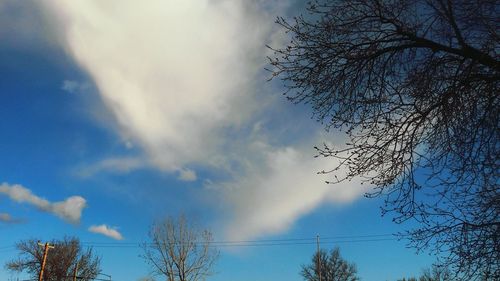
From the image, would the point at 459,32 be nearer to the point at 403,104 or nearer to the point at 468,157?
the point at 403,104

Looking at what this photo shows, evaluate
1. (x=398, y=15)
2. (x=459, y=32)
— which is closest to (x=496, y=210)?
(x=459, y=32)

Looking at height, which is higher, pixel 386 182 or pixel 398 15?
pixel 398 15

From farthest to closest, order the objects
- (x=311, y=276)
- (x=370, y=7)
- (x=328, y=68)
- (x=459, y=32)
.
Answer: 1. (x=311, y=276)
2. (x=328, y=68)
3. (x=370, y=7)
4. (x=459, y=32)

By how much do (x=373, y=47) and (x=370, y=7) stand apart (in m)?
0.64

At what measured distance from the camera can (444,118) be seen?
23.0 feet

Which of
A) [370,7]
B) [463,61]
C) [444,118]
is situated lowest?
[444,118]

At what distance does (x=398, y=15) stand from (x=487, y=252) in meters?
3.99

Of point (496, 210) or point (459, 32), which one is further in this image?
point (496, 210)

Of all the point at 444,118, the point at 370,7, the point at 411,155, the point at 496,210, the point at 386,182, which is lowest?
the point at 496,210

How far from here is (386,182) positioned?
6910 mm

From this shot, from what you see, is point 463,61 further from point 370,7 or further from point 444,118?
point 370,7

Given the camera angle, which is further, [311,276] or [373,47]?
[311,276]

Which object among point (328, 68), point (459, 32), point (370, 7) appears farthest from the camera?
point (328, 68)

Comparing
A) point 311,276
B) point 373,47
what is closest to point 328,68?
point 373,47
